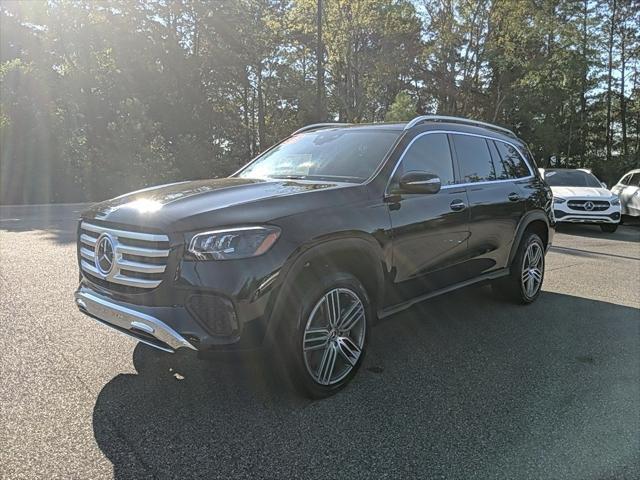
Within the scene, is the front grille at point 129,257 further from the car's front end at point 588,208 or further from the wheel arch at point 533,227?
the car's front end at point 588,208

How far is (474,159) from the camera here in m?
4.85

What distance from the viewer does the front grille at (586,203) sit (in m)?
12.6

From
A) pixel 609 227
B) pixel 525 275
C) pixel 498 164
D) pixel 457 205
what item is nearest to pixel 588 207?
pixel 609 227

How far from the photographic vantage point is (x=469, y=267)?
4645 millimetres

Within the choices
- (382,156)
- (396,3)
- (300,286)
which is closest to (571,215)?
(382,156)

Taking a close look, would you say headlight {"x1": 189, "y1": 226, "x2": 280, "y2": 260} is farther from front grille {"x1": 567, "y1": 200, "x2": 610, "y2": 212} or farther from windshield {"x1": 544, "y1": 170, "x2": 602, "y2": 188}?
windshield {"x1": 544, "y1": 170, "x2": 602, "y2": 188}

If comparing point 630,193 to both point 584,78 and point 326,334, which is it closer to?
point 326,334

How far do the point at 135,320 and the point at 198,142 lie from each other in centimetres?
2300

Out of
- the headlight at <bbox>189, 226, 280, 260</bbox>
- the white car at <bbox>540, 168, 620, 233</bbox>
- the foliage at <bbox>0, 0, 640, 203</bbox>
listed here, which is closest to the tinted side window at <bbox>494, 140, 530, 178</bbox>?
the headlight at <bbox>189, 226, 280, 260</bbox>

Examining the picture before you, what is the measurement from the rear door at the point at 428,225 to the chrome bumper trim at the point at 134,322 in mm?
1660

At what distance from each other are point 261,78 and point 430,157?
3213 centimetres

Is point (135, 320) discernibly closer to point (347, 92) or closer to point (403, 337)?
point (403, 337)

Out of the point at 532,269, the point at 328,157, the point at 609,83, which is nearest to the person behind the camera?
the point at 328,157

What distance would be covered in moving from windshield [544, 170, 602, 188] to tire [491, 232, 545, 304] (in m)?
9.12
